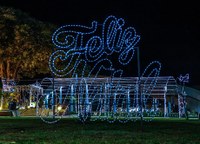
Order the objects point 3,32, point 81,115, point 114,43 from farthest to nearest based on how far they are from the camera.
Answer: point 3,32, point 81,115, point 114,43

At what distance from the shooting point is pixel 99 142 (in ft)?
36.6

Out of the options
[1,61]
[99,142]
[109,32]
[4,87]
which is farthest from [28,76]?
[99,142]

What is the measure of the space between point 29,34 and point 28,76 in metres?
5.76

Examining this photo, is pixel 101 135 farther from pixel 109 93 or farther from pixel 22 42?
pixel 22 42

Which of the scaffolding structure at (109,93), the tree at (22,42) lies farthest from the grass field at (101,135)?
the tree at (22,42)

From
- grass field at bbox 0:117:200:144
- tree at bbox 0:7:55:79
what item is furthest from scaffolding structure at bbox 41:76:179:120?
grass field at bbox 0:117:200:144

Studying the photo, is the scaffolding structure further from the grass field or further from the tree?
the grass field

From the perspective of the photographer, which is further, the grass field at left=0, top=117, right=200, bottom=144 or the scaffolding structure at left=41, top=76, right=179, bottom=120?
the scaffolding structure at left=41, top=76, right=179, bottom=120

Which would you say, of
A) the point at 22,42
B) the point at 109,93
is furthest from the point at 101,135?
the point at 22,42

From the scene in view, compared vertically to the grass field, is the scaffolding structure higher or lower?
higher

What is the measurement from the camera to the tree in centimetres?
3609

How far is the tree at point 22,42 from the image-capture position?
1421 inches

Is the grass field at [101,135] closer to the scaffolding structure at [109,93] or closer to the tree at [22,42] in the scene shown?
the scaffolding structure at [109,93]

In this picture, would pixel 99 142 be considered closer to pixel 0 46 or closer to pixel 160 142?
pixel 160 142
